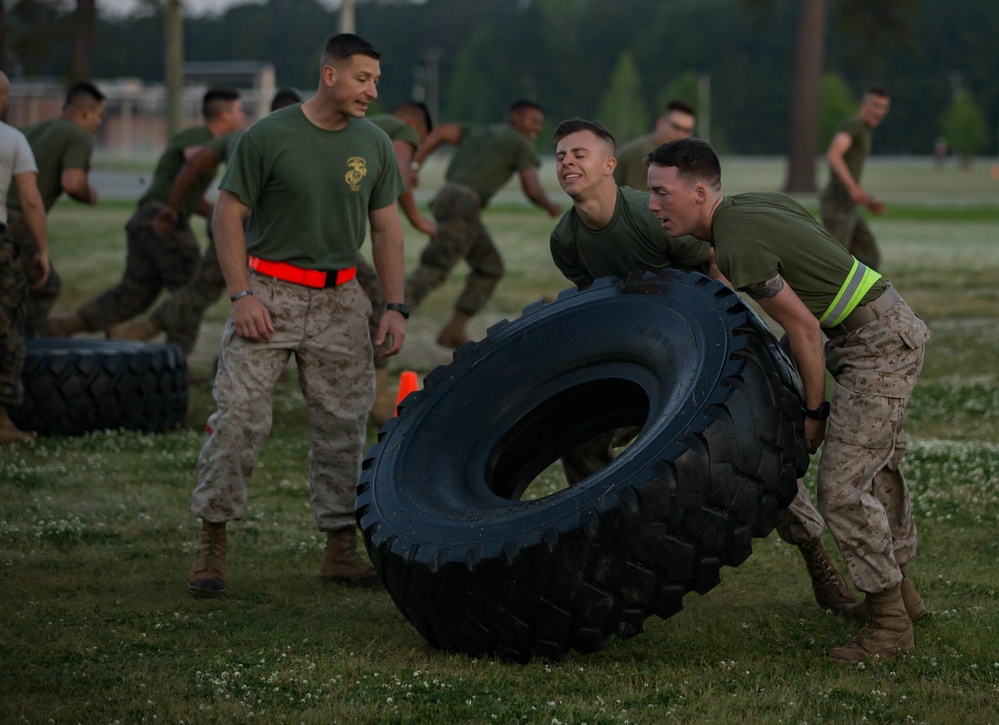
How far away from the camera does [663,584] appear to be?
13.8ft

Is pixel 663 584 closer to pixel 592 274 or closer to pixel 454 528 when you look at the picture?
pixel 454 528

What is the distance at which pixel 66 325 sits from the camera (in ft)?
37.0

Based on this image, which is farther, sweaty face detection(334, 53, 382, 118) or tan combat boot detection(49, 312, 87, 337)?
tan combat boot detection(49, 312, 87, 337)

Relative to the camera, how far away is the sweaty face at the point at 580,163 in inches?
201

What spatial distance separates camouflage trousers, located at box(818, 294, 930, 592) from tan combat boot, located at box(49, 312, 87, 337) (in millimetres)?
7936

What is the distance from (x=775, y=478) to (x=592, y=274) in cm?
145

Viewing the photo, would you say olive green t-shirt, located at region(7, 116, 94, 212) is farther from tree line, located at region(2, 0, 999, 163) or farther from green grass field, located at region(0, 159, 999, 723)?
tree line, located at region(2, 0, 999, 163)

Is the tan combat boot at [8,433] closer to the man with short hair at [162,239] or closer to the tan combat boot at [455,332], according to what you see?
the man with short hair at [162,239]

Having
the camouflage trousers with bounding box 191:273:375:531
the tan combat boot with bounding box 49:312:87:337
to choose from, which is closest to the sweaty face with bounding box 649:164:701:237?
the camouflage trousers with bounding box 191:273:375:531

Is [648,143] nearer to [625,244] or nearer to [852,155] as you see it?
[852,155]

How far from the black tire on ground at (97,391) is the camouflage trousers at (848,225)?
24.4 ft

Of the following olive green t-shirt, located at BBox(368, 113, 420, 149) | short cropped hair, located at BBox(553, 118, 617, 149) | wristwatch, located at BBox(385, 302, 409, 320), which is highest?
short cropped hair, located at BBox(553, 118, 617, 149)

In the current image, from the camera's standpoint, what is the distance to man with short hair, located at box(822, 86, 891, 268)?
1379cm

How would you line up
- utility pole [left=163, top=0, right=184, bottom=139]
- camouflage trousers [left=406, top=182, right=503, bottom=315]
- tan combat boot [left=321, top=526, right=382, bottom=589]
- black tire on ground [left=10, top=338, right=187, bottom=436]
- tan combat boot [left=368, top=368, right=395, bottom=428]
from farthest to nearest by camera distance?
utility pole [left=163, top=0, right=184, bottom=139], camouflage trousers [left=406, top=182, right=503, bottom=315], tan combat boot [left=368, top=368, right=395, bottom=428], black tire on ground [left=10, top=338, right=187, bottom=436], tan combat boot [left=321, top=526, right=382, bottom=589]
